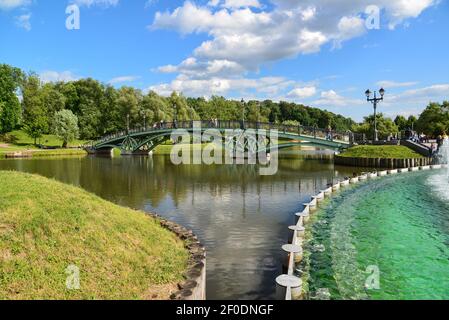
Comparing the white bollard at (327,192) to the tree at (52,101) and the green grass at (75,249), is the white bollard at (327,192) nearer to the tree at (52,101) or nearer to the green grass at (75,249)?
the green grass at (75,249)

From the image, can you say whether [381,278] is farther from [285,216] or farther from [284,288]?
[285,216]

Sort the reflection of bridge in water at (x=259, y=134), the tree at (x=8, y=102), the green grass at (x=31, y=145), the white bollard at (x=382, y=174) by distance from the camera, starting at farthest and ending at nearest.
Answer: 1. the tree at (x=8, y=102)
2. the green grass at (x=31, y=145)
3. the reflection of bridge in water at (x=259, y=134)
4. the white bollard at (x=382, y=174)

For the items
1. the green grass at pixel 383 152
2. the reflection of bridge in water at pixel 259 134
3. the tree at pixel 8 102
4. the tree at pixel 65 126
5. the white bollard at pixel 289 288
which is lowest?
the white bollard at pixel 289 288

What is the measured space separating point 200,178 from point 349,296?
24384 mm

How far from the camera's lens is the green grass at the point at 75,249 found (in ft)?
21.9

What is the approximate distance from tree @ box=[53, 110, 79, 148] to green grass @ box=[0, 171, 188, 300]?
7386 centimetres

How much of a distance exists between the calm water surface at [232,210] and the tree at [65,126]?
51.1m

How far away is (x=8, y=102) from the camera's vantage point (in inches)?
3145

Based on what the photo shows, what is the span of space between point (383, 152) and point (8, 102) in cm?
8170

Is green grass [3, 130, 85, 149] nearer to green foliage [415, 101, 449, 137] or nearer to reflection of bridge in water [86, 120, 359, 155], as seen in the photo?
reflection of bridge in water [86, 120, 359, 155]

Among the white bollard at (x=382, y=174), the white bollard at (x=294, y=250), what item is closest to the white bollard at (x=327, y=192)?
the white bollard at (x=382, y=174)

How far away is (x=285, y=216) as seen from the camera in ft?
56.1

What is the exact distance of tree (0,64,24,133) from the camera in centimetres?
7688

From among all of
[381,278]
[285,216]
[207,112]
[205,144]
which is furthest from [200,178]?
[207,112]
